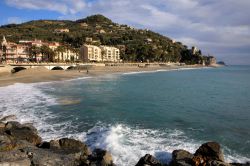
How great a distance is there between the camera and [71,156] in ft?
54.9

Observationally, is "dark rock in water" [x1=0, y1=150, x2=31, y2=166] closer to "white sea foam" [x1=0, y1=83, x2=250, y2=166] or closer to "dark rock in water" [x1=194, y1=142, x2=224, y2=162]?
"white sea foam" [x1=0, y1=83, x2=250, y2=166]

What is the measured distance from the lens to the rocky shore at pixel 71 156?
50.0 ft

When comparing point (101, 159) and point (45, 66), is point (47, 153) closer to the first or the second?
point (101, 159)

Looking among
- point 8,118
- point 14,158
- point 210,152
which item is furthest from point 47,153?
point 8,118

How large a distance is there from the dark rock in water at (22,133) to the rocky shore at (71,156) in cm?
61

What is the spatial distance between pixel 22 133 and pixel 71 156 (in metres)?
5.42

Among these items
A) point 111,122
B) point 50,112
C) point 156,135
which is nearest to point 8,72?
point 50,112

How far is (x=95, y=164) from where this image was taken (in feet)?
53.2

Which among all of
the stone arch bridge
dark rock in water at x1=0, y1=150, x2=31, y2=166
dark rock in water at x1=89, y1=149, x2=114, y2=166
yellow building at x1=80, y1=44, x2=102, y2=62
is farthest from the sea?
yellow building at x1=80, y1=44, x2=102, y2=62

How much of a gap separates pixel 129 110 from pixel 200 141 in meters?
12.4

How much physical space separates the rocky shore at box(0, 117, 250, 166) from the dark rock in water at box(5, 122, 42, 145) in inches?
24.1

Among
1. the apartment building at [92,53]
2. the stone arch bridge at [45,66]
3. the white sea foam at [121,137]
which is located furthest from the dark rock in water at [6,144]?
the apartment building at [92,53]

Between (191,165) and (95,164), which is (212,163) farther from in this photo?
(95,164)

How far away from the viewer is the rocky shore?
1524 cm
